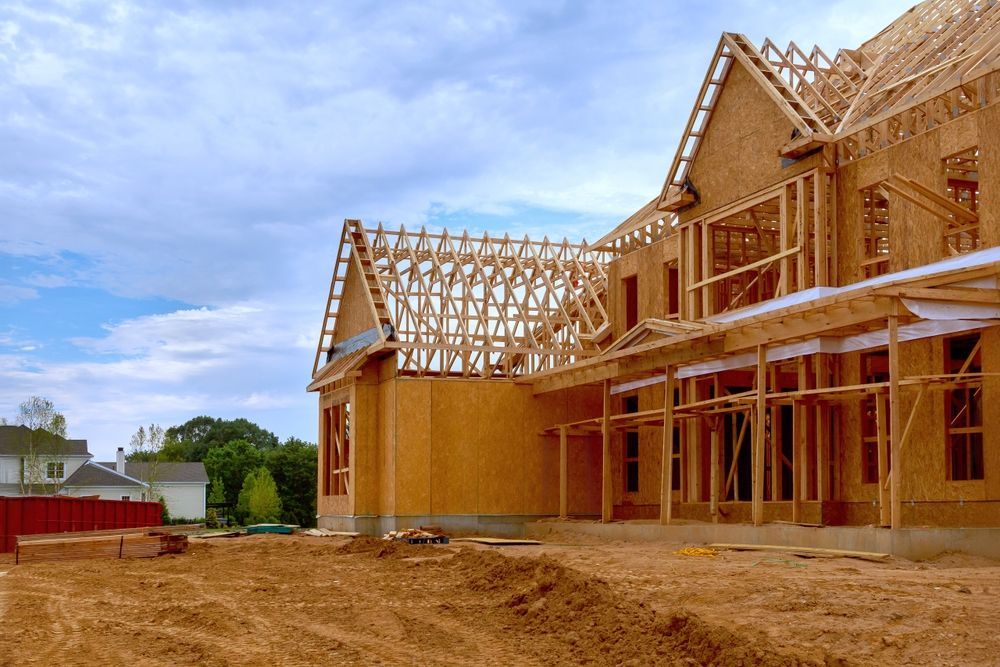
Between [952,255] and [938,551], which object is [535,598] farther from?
[952,255]

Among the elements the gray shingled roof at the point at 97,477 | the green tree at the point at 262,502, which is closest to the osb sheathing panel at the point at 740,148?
the green tree at the point at 262,502

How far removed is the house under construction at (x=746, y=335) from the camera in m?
16.9

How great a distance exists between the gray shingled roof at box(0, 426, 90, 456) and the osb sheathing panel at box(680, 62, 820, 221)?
43413 millimetres

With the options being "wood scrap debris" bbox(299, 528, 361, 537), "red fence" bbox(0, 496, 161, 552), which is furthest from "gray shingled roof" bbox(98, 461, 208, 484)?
"wood scrap debris" bbox(299, 528, 361, 537)

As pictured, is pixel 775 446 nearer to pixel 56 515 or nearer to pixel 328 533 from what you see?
pixel 328 533

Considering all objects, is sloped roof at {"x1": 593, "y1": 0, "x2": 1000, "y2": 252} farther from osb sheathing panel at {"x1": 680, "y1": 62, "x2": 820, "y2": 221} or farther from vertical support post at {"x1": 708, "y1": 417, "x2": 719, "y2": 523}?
vertical support post at {"x1": 708, "y1": 417, "x2": 719, "y2": 523}

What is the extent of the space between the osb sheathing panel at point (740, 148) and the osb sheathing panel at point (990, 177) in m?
3.61

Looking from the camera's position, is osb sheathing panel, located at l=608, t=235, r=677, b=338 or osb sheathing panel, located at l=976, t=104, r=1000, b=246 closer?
osb sheathing panel, located at l=976, t=104, r=1000, b=246

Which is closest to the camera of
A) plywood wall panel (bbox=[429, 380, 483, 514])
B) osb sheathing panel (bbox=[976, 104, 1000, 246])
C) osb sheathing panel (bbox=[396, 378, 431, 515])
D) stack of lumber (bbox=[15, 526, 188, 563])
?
osb sheathing panel (bbox=[976, 104, 1000, 246])

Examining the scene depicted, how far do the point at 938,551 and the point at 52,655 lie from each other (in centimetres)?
1011

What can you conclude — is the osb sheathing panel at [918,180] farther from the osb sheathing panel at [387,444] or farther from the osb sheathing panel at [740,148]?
the osb sheathing panel at [387,444]

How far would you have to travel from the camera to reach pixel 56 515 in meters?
26.6

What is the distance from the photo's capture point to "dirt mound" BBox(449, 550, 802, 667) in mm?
8539

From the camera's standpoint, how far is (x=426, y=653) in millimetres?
9422
